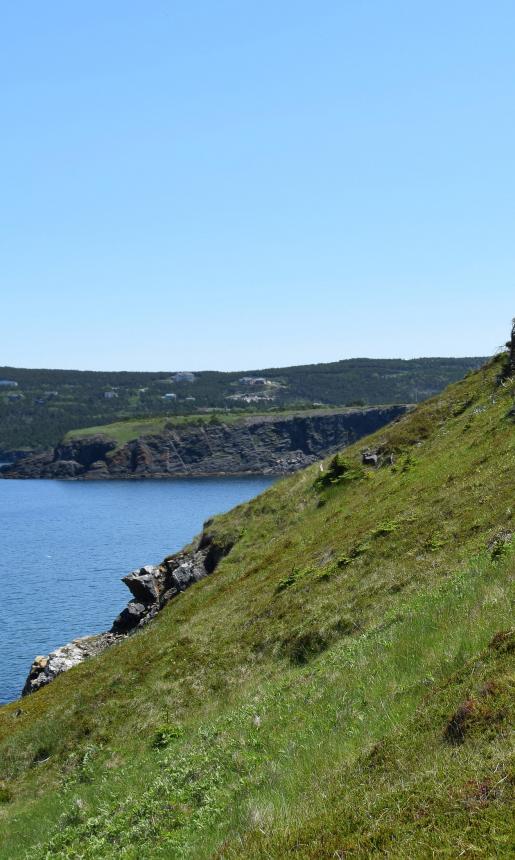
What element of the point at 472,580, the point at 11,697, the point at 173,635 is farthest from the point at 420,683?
the point at 11,697

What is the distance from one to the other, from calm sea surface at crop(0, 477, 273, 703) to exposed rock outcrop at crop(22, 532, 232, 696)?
35.6ft

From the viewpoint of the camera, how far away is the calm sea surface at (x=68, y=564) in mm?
73125

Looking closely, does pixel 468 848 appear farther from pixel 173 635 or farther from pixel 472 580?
pixel 173 635

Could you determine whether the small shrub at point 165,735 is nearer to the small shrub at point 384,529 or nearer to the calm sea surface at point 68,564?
the small shrub at point 384,529

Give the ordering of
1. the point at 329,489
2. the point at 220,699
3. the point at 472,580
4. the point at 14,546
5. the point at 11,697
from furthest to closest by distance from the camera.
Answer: the point at 14,546 → the point at 11,697 → the point at 329,489 → the point at 220,699 → the point at 472,580

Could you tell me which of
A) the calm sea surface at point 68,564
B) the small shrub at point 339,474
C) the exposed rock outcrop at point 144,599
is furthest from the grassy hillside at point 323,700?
the calm sea surface at point 68,564

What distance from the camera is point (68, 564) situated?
115m

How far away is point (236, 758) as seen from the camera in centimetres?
1487

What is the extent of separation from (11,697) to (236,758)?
4701cm

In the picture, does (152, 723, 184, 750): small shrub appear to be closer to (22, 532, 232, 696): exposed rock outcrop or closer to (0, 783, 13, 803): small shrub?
(0, 783, 13, 803): small shrub

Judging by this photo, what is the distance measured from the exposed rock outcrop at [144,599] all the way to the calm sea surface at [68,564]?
428 inches

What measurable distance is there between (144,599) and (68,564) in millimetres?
68730

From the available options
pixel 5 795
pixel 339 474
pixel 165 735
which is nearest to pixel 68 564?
pixel 339 474

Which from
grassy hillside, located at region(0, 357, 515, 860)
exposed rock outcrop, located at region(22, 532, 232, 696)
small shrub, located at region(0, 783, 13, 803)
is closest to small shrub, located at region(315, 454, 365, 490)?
grassy hillside, located at region(0, 357, 515, 860)
